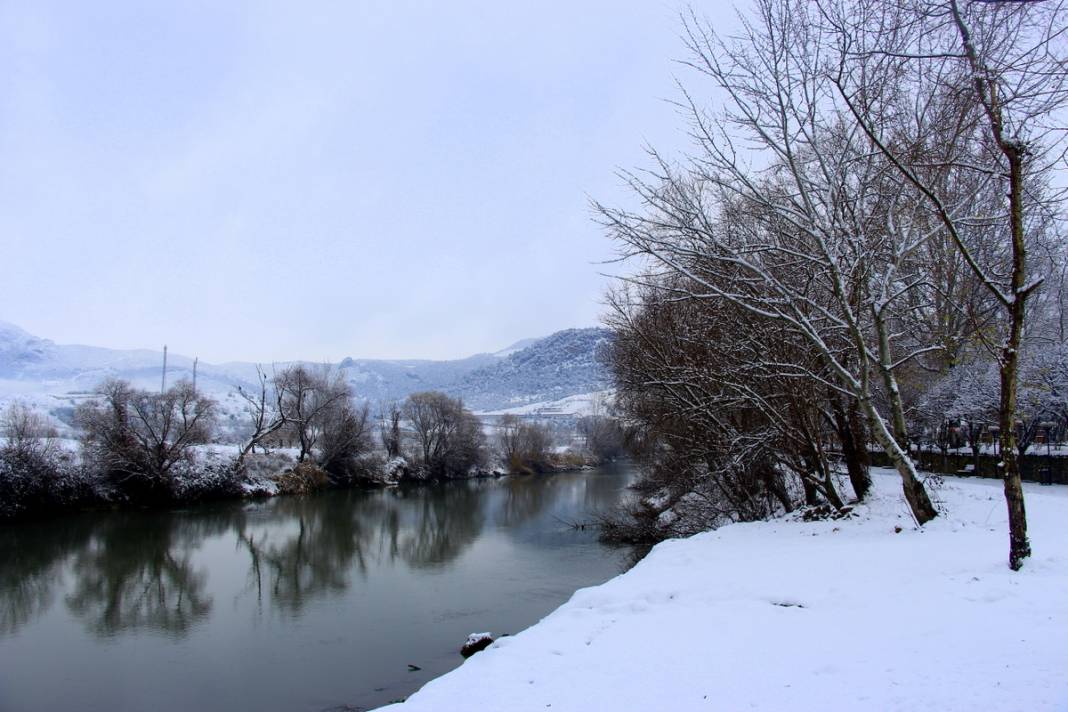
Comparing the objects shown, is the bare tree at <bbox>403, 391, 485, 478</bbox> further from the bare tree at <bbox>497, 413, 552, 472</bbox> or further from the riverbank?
the bare tree at <bbox>497, 413, 552, 472</bbox>

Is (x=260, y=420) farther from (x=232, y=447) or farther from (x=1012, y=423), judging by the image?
(x=1012, y=423)

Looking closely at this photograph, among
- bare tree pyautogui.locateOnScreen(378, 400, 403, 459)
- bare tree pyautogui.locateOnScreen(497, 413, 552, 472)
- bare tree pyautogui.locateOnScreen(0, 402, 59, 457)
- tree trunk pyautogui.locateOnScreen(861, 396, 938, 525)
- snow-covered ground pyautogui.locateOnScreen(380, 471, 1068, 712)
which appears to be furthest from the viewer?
bare tree pyautogui.locateOnScreen(497, 413, 552, 472)

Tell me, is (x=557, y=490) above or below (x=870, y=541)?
below

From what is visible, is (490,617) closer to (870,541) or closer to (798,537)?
(798,537)

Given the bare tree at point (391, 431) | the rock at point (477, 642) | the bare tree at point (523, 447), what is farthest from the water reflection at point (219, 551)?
the bare tree at point (523, 447)

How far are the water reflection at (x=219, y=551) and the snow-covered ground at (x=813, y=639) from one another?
1021 centimetres

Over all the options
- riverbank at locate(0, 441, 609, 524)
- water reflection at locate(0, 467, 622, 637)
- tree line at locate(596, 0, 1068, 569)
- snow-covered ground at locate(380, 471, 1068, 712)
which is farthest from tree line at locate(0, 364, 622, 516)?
snow-covered ground at locate(380, 471, 1068, 712)

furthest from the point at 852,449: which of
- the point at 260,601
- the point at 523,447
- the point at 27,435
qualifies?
the point at 523,447

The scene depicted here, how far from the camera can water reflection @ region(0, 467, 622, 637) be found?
49.3 feet

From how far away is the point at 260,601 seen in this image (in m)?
15.4

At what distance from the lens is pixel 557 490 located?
43.3 m

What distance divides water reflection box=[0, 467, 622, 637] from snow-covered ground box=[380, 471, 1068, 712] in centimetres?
1021

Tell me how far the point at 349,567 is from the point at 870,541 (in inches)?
577

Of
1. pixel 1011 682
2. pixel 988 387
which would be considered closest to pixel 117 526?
pixel 1011 682
